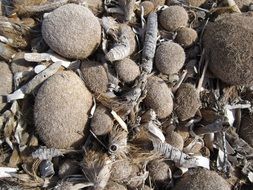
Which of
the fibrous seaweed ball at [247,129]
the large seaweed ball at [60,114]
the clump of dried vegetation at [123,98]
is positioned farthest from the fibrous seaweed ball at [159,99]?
the fibrous seaweed ball at [247,129]

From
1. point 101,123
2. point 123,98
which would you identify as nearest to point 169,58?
point 123,98

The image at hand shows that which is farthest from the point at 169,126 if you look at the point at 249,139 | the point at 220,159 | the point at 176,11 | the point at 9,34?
the point at 9,34

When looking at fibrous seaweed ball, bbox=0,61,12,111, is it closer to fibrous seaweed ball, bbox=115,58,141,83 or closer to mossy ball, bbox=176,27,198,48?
fibrous seaweed ball, bbox=115,58,141,83

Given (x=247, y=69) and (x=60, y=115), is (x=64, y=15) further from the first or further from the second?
(x=247, y=69)

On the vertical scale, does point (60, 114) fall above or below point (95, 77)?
below

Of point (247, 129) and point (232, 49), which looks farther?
point (247, 129)

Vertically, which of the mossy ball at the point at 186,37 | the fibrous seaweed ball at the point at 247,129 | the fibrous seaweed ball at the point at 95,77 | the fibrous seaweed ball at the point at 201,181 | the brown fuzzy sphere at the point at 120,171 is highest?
the mossy ball at the point at 186,37

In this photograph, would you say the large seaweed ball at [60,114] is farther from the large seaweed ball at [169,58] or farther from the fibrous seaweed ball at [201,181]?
the fibrous seaweed ball at [201,181]

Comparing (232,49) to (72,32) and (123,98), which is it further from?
(72,32)
